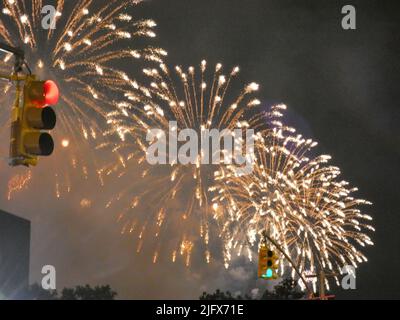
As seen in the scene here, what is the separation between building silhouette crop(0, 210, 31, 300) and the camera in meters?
69.6

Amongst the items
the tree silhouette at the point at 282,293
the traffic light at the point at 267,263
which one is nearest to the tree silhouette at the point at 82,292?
the tree silhouette at the point at 282,293

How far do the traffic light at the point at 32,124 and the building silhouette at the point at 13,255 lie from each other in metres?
63.8

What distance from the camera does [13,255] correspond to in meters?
71.1

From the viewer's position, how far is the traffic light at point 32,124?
29.6ft

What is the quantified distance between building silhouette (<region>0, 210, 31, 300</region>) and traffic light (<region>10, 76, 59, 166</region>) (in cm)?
6375

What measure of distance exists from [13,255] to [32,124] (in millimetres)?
66402

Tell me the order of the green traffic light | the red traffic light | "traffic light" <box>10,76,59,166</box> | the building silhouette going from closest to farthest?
"traffic light" <box>10,76,59,166</box>
the red traffic light
the green traffic light
the building silhouette

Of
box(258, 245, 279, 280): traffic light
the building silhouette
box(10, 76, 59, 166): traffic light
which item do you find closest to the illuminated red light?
box(10, 76, 59, 166): traffic light

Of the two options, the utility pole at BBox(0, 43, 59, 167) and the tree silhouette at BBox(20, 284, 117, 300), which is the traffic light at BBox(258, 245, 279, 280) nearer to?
the utility pole at BBox(0, 43, 59, 167)

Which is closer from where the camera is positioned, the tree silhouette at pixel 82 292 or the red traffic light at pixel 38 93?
the red traffic light at pixel 38 93

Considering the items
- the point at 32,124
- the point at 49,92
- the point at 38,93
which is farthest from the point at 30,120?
the point at 49,92

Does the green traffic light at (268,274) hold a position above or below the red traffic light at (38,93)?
below

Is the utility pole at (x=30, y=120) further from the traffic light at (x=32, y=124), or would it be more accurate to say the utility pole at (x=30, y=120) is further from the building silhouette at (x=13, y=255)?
the building silhouette at (x=13, y=255)
